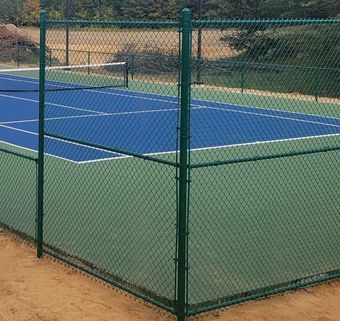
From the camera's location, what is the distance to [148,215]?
9812 mm

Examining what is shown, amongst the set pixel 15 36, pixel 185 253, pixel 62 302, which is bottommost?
pixel 62 302

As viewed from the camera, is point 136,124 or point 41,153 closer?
point 41,153

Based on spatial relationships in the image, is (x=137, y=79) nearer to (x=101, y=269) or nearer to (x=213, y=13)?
(x=213, y=13)

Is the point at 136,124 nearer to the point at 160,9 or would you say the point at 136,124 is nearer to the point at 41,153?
the point at 41,153

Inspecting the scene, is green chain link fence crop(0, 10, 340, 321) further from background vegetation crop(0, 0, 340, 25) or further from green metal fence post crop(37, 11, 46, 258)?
background vegetation crop(0, 0, 340, 25)

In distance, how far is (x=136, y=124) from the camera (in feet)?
64.7

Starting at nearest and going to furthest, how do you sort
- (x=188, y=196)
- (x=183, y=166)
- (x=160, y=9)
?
(x=183, y=166), (x=188, y=196), (x=160, y=9)

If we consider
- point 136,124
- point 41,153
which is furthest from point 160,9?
point 41,153

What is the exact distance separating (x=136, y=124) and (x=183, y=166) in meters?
13.6

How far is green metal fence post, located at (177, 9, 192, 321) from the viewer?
600 cm

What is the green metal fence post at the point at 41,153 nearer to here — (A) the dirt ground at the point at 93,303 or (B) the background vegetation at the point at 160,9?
(A) the dirt ground at the point at 93,303

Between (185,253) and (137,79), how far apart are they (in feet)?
86.5

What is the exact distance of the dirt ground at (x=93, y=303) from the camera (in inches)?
256

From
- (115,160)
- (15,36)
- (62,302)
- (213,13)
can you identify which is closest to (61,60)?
(15,36)
